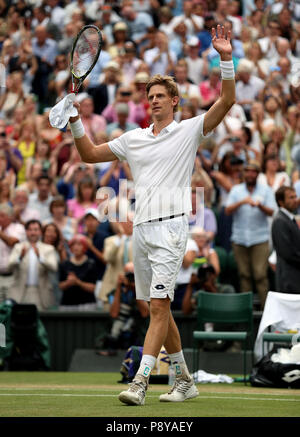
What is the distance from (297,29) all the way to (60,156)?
5.74 meters

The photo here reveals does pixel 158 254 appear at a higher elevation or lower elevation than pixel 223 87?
lower

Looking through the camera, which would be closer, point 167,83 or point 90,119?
point 167,83

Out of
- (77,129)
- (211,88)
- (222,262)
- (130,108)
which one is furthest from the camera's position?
(211,88)

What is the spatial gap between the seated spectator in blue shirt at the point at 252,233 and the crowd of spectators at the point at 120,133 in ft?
0.07

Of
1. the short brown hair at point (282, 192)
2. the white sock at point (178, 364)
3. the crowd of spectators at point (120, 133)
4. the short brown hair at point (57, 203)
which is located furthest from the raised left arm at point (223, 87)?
the short brown hair at point (57, 203)

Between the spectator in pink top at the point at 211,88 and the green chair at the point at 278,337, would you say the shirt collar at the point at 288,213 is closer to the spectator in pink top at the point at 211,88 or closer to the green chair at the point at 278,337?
the green chair at the point at 278,337

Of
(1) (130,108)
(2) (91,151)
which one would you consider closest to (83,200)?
(1) (130,108)

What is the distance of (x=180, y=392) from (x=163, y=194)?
4.97ft

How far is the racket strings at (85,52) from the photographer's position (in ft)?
24.9

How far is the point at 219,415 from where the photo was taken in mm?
6266

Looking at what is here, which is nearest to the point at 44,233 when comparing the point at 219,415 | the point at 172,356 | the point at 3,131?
the point at 3,131

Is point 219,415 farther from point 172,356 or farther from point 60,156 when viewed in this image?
point 60,156

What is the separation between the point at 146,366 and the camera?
6.90 meters

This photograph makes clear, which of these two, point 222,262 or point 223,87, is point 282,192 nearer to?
point 222,262
